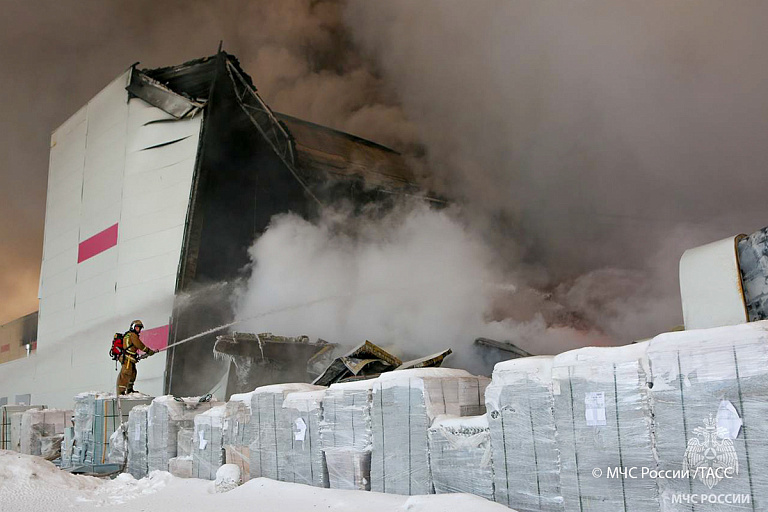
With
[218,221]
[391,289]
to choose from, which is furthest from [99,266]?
[391,289]

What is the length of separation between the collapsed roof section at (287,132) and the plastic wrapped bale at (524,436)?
28.2 feet

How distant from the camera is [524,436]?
2.21 m

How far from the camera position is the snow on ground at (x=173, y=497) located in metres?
2.54

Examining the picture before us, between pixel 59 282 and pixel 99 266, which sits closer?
pixel 99 266

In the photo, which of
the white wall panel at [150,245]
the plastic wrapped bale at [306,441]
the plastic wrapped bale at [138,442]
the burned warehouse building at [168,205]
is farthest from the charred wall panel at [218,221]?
the plastic wrapped bale at [306,441]

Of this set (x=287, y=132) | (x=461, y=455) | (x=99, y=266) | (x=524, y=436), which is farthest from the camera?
(x=99, y=266)

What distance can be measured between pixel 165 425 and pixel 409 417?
9.36 feet

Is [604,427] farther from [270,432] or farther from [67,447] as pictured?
[67,447]

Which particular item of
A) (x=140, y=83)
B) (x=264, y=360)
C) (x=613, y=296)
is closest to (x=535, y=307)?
(x=613, y=296)

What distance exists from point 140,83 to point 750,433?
10888mm

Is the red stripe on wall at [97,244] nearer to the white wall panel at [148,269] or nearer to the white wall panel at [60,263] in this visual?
the white wall panel at [60,263]

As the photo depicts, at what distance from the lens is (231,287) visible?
10.7 meters

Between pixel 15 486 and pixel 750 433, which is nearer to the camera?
pixel 750 433

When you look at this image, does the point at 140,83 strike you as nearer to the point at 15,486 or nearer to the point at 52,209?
the point at 52,209
